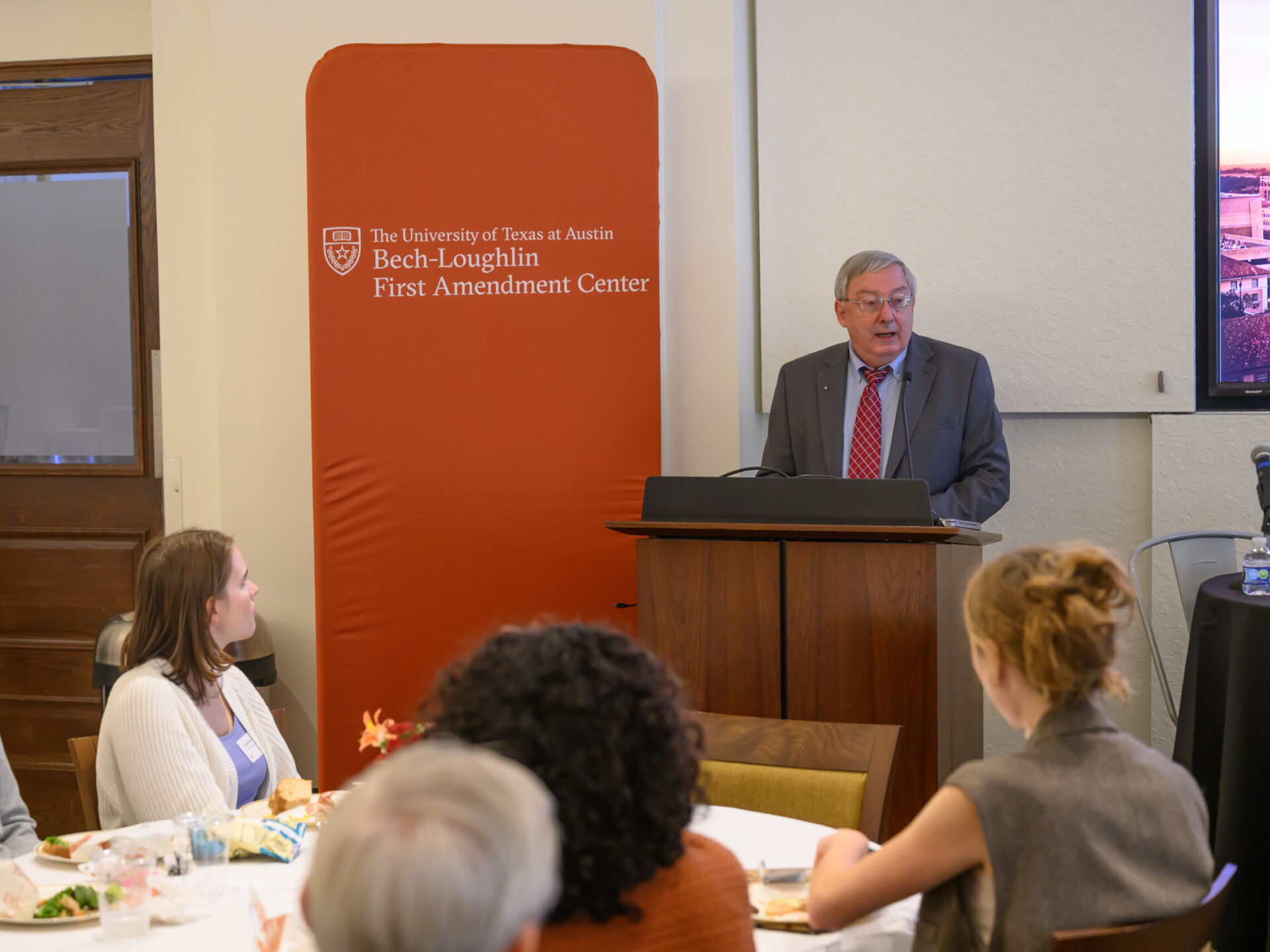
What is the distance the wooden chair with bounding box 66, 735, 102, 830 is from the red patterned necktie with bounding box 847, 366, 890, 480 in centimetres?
231

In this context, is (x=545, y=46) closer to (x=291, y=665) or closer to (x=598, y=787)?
(x=291, y=665)

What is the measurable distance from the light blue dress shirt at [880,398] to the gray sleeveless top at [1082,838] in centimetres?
234

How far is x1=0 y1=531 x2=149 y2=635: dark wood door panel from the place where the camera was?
4.44 metres

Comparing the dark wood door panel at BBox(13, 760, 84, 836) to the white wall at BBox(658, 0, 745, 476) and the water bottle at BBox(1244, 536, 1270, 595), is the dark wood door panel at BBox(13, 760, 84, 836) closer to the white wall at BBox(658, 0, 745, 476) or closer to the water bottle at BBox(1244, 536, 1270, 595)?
the white wall at BBox(658, 0, 745, 476)

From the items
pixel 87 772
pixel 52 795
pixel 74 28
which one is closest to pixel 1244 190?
pixel 87 772

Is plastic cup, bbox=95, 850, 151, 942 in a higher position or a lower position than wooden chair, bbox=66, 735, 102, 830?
higher

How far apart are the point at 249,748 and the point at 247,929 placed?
3.08 feet

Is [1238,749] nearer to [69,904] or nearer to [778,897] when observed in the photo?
[778,897]

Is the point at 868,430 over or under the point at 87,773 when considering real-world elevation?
over

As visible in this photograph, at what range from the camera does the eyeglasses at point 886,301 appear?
3.60m

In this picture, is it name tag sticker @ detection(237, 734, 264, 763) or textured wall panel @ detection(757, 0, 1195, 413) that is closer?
name tag sticker @ detection(237, 734, 264, 763)

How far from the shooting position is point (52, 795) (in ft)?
14.5

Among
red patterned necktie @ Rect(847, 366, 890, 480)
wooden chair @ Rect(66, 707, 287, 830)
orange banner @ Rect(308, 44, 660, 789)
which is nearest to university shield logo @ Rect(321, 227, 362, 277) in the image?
orange banner @ Rect(308, 44, 660, 789)

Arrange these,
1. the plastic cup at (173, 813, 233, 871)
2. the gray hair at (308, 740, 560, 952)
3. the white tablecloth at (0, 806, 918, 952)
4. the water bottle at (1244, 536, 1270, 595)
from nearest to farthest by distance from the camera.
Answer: the gray hair at (308, 740, 560, 952), the white tablecloth at (0, 806, 918, 952), the plastic cup at (173, 813, 233, 871), the water bottle at (1244, 536, 1270, 595)
